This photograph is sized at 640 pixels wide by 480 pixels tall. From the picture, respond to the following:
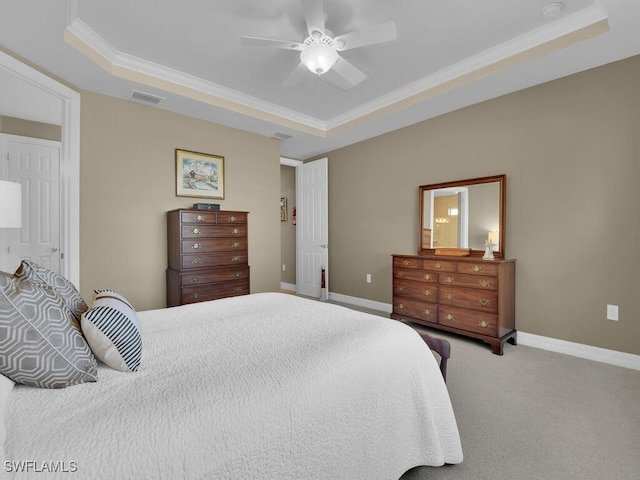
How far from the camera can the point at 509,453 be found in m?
1.60

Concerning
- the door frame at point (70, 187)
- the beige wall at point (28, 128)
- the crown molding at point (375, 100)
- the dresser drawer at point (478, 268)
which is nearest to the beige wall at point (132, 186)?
the door frame at point (70, 187)

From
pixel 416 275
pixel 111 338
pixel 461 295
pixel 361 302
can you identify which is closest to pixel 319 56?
pixel 111 338

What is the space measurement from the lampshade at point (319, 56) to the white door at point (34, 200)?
3456 millimetres

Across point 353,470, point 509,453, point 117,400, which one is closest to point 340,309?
point 353,470

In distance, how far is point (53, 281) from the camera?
1269mm

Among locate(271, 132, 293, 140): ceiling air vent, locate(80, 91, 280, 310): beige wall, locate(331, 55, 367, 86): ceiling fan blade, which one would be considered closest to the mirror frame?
locate(331, 55, 367, 86): ceiling fan blade

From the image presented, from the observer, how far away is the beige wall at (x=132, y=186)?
314 centimetres

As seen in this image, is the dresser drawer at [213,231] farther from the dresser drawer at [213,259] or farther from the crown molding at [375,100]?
the crown molding at [375,100]

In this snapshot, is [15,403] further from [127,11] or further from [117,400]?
[127,11]

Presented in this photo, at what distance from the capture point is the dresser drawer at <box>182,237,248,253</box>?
3275 millimetres

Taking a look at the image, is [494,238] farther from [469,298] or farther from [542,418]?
[542,418]

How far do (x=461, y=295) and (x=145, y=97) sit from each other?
3893mm

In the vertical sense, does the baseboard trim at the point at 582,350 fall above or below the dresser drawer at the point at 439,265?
below

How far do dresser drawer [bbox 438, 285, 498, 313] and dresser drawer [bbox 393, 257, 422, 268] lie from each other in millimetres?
370
